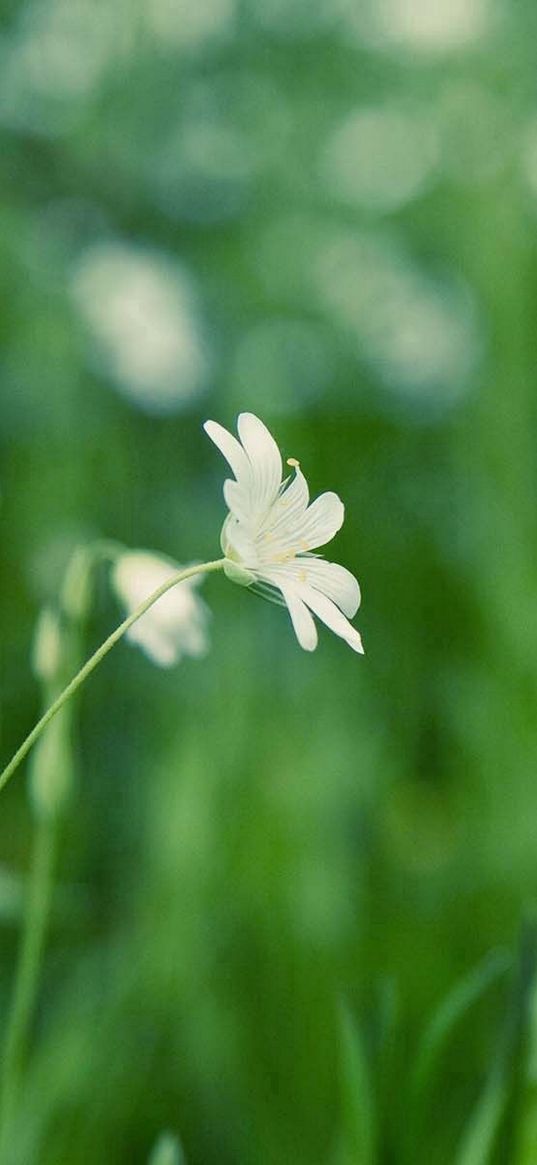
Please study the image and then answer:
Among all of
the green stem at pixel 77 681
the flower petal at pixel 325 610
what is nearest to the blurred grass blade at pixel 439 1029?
the flower petal at pixel 325 610

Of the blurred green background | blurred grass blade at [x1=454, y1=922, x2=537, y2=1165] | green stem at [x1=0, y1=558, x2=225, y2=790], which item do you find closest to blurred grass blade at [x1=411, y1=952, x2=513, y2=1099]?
blurred grass blade at [x1=454, y1=922, x2=537, y2=1165]

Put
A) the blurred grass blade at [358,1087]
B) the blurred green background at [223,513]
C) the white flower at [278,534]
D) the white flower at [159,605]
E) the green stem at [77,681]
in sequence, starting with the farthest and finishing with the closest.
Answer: the blurred green background at [223,513], the white flower at [159,605], the blurred grass blade at [358,1087], the white flower at [278,534], the green stem at [77,681]

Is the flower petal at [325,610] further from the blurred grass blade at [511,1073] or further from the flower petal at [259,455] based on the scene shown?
the blurred grass blade at [511,1073]

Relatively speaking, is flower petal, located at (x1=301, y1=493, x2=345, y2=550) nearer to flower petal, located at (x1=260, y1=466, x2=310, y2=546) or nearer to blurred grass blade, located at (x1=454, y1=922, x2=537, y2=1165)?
flower petal, located at (x1=260, y1=466, x2=310, y2=546)

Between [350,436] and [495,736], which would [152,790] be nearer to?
[495,736]

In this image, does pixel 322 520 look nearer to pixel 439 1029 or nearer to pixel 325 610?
pixel 325 610

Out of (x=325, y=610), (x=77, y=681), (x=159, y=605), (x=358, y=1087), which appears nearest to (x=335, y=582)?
(x=325, y=610)

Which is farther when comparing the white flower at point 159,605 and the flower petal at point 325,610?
the white flower at point 159,605
